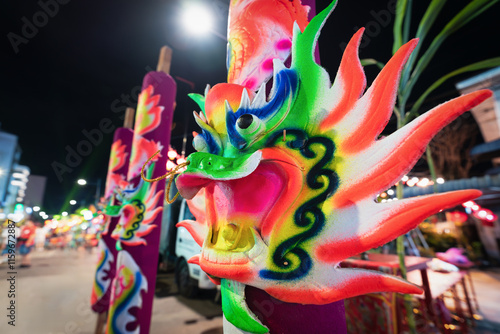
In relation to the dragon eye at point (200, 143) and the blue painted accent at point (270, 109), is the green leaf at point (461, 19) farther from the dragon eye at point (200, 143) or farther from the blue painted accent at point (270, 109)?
the dragon eye at point (200, 143)

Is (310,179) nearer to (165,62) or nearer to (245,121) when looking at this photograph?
(245,121)

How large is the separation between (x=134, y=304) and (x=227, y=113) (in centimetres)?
239

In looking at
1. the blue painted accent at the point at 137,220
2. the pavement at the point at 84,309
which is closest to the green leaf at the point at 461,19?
the blue painted accent at the point at 137,220

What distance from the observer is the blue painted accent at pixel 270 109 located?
748 mm

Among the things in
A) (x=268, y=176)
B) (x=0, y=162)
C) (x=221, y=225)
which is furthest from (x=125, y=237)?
(x=0, y=162)

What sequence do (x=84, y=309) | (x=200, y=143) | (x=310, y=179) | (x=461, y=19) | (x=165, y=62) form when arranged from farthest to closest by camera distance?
1. (x=84, y=309)
2. (x=165, y=62)
3. (x=461, y=19)
4. (x=200, y=143)
5. (x=310, y=179)

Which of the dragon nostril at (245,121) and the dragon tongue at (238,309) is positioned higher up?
the dragon nostril at (245,121)

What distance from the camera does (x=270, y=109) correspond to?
750 millimetres

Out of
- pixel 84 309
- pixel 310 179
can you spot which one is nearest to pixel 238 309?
pixel 310 179

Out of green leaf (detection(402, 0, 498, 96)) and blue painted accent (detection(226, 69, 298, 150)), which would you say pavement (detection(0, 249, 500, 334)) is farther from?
green leaf (detection(402, 0, 498, 96))

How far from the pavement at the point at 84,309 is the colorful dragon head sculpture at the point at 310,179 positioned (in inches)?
130

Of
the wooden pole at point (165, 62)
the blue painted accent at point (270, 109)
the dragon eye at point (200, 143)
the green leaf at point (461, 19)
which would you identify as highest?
the wooden pole at point (165, 62)

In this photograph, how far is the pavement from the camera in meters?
3.55

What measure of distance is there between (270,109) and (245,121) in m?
0.09
